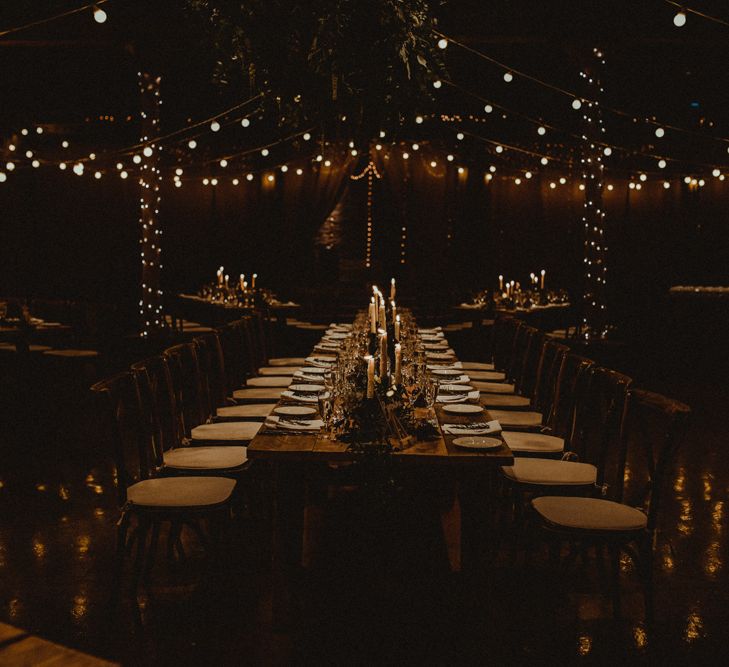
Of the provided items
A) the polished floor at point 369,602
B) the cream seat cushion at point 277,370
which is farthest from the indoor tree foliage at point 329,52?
the cream seat cushion at point 277,370

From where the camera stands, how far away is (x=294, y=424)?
3.38m

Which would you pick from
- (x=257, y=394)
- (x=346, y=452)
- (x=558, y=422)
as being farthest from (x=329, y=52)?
(x=257, y=394)

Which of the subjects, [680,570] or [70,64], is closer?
[680,570]

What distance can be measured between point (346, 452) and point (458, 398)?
1283 millimetres

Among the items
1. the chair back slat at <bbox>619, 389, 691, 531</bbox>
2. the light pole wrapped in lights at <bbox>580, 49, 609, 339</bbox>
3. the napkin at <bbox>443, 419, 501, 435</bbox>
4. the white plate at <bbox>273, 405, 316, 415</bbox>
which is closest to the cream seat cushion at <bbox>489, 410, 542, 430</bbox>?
the chair back slat at <bbox>619, 389, 691, 531</bbox>

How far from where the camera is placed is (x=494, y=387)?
19.3 ft

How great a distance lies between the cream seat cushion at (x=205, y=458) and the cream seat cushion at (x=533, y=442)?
4.35ft

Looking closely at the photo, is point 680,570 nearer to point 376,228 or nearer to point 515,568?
point 515,568

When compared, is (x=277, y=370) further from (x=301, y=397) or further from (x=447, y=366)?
(x=301, y=397)

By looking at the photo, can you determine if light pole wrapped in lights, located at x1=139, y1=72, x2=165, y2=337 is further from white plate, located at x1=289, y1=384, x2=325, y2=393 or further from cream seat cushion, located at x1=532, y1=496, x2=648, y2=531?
cream seat cushion, located at x1=532, y1=496, x2=648, y2=531

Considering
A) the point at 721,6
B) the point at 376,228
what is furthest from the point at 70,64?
the point at 721,6

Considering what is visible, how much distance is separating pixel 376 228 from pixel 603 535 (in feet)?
33.7

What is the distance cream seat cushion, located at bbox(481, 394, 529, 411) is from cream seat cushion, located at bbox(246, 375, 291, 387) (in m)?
1.44

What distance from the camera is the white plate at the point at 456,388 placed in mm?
4277
